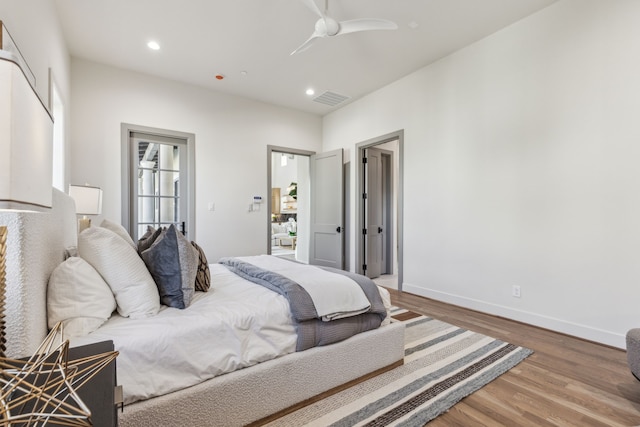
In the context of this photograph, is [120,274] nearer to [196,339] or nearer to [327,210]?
[196,339]

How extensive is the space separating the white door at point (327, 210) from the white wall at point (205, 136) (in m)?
0.57

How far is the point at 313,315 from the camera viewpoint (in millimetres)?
1703

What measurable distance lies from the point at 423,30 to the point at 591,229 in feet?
8.09

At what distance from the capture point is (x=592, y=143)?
2553 mm

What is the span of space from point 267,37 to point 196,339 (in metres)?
3.12

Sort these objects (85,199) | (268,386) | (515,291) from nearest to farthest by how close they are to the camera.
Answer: (268,386) < (85,199) < (515,291)

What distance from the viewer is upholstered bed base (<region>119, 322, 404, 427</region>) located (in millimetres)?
1270

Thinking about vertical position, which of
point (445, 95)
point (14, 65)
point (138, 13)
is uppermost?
point (138, 13)

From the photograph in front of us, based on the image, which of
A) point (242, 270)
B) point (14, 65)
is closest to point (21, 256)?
point (14, 65)

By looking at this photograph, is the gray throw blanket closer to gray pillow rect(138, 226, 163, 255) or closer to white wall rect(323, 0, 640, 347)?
gray pillow rect(138, 226, 163, 255)

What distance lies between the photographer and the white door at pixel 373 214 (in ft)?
16.6

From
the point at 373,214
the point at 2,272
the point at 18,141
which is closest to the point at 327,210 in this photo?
the point at 373,214

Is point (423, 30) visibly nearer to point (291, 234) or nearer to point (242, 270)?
point (242, 270)

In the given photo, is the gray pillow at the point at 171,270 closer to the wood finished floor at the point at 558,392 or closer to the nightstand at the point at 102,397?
the nightstand at the point at 102,397
